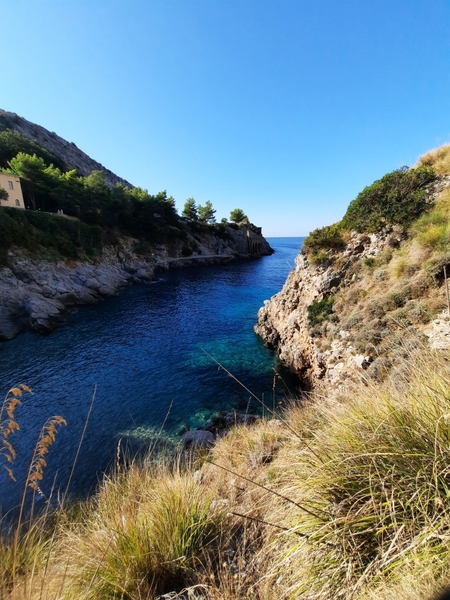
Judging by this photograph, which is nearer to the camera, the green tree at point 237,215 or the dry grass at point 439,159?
the dry grass at point 439,159

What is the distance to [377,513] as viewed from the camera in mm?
1799

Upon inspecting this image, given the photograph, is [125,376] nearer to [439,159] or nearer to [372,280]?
[372,280]

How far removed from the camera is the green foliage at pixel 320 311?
12.7m

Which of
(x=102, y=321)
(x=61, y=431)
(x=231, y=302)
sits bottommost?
(x=61, y=431)

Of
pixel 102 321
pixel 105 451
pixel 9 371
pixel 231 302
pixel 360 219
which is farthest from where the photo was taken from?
pixel 231 302

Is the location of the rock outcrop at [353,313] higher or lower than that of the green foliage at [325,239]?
lower

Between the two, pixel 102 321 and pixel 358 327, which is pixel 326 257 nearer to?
pixel 358 327

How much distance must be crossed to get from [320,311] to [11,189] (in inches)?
1610

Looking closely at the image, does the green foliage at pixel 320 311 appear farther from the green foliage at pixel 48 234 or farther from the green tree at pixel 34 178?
the green tree at pixel 34 178

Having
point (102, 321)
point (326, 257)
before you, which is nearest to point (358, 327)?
point (326, 257)

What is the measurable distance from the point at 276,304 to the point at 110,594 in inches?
681

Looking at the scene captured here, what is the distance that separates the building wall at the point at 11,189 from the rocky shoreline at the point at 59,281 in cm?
1032

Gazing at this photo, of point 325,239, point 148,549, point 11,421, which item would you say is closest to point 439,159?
point 325,239

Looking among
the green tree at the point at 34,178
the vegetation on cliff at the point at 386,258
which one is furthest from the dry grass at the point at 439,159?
the green tree at the point at 34,178
